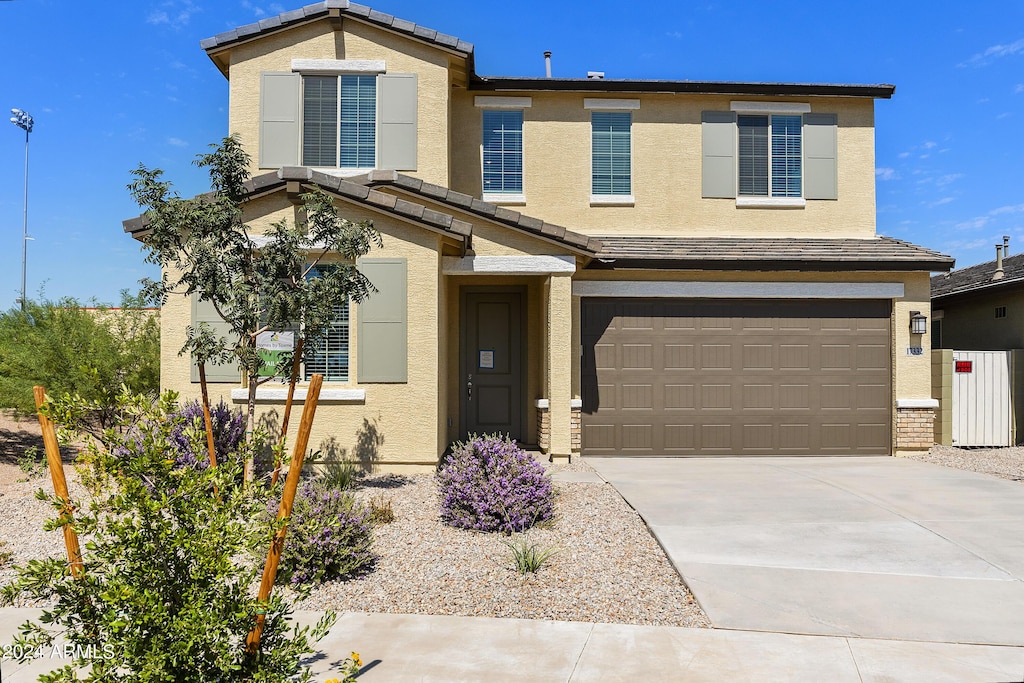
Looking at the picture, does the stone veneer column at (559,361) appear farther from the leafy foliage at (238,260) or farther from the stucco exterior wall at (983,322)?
the stucco exterior wall at (983,322)

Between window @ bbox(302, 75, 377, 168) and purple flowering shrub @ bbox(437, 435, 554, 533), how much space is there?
20.4 feet

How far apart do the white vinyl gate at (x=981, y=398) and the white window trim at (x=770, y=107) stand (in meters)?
5.20

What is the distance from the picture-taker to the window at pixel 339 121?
11398mm

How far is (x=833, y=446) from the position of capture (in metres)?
11.6

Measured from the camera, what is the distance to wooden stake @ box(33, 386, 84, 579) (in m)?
3.10

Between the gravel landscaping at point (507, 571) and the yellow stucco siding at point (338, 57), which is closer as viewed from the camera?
the gravel landscaping at point (507, 571)

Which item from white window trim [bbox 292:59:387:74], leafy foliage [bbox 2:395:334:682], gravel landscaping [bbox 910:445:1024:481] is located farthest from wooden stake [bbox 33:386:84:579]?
gravel landscaping [bbox 910:445:1024:481]

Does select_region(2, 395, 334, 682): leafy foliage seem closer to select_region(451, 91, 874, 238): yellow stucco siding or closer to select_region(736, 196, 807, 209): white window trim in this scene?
select_region(451, 91, 874, 238): yellow stucco siding

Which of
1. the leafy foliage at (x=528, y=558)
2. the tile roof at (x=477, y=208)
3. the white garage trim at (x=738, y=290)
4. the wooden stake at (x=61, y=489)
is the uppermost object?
the tile roof at (x=477, y=208)

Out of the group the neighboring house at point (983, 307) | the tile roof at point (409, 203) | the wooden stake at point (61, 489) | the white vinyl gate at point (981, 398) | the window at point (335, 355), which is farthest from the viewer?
the neighboring house at point (983, 307)

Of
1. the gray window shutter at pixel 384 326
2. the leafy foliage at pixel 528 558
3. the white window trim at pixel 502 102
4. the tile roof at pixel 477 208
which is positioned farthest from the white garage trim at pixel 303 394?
the white window trim at pixel 502 102

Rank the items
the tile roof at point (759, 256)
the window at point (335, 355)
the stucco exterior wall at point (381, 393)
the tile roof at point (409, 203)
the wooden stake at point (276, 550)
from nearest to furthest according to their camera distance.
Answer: the wooden stake at point (276, 550), the tile roof at point (409, 203), the stucco exterior wall at point (381, 393), the window at point (335, 355), the tile roof at point (759, 256)

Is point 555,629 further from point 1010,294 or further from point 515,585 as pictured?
point 1010,294

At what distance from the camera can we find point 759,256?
442 inches
